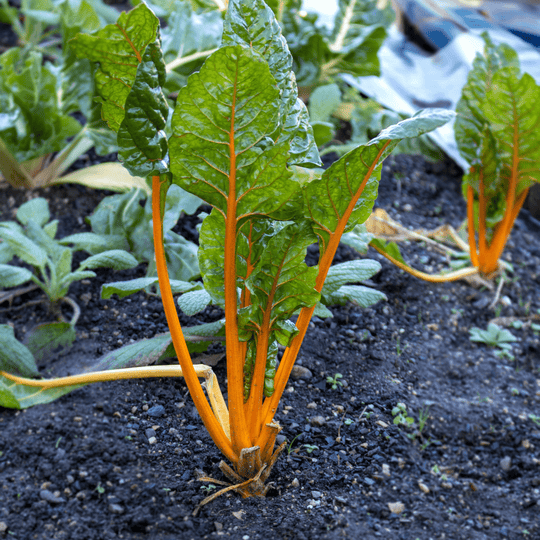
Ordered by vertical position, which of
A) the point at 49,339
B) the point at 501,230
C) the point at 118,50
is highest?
the point at 118,50

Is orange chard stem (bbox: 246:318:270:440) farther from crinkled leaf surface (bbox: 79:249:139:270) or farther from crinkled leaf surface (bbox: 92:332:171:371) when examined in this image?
crinkled leaf surface (bbox: 79:249:139:270)

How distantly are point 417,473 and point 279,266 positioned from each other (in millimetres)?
599

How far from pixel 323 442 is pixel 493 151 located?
1.09m

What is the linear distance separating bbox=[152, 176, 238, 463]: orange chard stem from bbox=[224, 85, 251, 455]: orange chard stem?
2cm

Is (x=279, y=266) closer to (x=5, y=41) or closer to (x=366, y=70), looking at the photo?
(x=366, y=70)

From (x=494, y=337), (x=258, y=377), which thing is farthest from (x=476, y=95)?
(x=258, y=377)

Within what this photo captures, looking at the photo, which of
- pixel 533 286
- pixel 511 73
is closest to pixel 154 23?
pixel 511 73

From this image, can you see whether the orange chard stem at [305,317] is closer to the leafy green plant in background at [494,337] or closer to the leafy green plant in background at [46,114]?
the leafy green plant in background at [494,337]

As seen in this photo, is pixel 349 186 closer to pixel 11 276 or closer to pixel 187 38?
pixel 11 276

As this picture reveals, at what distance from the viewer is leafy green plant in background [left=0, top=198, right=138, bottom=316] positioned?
1359 mm

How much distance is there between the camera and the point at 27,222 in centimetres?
158

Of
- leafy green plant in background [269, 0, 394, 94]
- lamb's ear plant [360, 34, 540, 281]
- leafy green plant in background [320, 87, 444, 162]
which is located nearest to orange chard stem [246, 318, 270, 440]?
lamb's ear plant [360, 34, 540, 281]

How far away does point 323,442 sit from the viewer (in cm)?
116

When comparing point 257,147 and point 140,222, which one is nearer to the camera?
point 257,147
